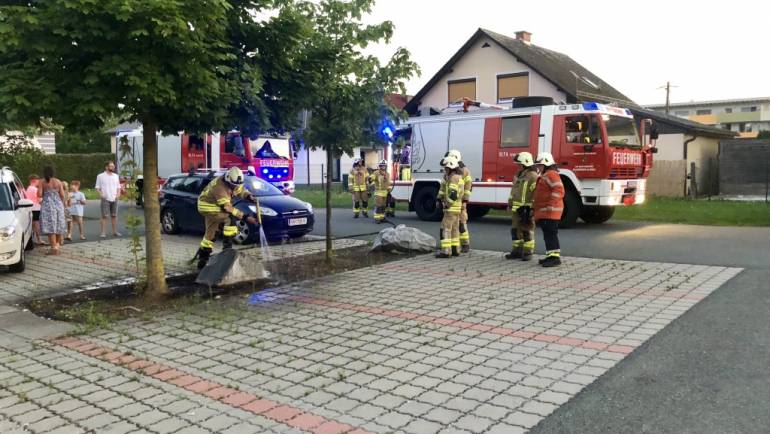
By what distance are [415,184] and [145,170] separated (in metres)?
10.0

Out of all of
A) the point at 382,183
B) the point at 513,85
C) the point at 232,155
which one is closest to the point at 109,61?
the point at 382,183

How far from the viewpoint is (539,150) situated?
46.0 ft

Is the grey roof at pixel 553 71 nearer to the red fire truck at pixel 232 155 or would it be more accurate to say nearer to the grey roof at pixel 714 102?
the red fire truck at pixel 232 155

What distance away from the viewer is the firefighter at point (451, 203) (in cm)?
1000

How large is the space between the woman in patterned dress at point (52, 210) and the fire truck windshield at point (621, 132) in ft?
36.3

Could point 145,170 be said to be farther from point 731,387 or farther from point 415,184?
point 415,184

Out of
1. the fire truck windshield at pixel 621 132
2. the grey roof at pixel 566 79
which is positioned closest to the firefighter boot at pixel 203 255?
the fire truck windshield at pixel 621 132

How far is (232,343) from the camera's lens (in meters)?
5.45

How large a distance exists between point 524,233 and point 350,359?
5521 mm

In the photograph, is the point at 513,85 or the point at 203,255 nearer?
the point at 203,255

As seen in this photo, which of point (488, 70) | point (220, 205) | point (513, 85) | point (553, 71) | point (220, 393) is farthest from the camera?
point (488, 70)

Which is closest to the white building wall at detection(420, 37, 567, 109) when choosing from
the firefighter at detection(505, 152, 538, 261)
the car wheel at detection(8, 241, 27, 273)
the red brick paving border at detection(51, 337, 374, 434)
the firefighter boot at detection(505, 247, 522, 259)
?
the firefighter at detection(505, 152, 538, 261)

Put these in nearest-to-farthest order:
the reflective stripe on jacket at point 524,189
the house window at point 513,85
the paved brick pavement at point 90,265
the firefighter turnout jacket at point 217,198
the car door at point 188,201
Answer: the paved brick pavement at point 90,265 < the firefighter turnout jacket at point 217,198 < the reflective stripe on jacket at point 524,189 < the car door at point 188,201 < the house window at point 513,85

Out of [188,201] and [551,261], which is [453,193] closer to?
[551,261]
